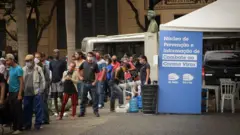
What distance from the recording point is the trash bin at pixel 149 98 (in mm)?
14422

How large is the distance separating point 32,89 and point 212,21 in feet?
18.7

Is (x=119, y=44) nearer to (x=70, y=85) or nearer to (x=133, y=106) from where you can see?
(x=133, y=106)

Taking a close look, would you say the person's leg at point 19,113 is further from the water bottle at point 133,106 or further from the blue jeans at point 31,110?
the water bottle at point 133,106

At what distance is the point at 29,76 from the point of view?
1211cm

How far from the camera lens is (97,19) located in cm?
3039

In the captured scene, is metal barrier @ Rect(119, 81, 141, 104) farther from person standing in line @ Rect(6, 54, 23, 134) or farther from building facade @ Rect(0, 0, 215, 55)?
building facade @ Rect(0, 0, 215, 55)

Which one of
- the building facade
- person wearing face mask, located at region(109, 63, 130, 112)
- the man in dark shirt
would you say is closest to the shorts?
the man in dark shirt

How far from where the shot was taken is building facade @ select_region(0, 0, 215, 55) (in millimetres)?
29672

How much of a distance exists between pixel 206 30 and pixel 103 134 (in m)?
4.77

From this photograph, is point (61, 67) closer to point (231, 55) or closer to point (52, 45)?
point (231, 55)

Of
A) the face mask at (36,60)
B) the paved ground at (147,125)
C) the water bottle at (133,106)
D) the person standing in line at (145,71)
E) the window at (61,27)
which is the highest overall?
the window at (61,27)

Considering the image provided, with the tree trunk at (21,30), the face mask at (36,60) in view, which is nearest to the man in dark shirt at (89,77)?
the face mask at (36,60)

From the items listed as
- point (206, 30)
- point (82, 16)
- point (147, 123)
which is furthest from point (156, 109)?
point (82, 16)

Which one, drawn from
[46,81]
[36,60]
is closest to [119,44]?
[46,81]
